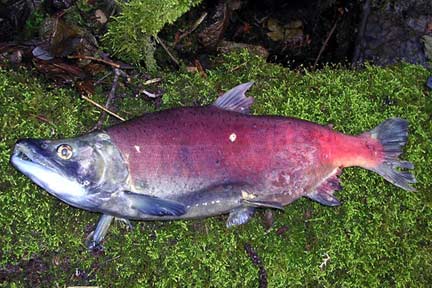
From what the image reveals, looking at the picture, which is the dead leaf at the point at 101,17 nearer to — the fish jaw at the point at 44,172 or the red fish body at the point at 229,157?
the red fish body at the point at 229,157

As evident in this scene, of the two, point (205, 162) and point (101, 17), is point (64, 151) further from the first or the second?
point (101, 17)

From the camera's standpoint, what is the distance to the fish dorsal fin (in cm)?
351

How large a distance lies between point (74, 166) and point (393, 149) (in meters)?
2.10

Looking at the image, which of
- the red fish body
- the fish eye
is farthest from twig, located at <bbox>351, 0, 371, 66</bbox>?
the fish eye

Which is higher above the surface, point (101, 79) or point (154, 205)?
point (101, 79)

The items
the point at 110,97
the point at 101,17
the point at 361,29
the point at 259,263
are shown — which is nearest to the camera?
the point at 259,263

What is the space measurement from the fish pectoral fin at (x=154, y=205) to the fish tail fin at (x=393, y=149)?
1398mm

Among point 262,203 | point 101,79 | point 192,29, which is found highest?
point 101,79

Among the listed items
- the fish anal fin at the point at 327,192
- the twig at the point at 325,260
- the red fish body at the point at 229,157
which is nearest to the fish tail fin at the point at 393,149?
the red fish body at the point at 229,157

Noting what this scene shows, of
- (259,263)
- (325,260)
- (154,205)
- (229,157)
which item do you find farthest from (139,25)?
(325,260)

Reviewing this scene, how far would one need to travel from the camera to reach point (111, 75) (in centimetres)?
385

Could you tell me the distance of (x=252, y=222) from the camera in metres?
3.68

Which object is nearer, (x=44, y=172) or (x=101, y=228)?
(x=44, y=172)

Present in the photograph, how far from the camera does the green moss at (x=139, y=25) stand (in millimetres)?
3648
